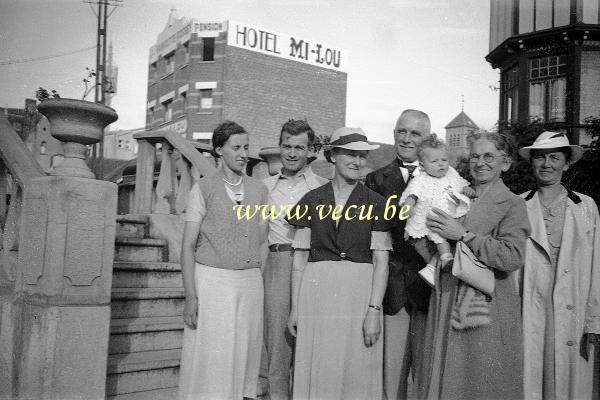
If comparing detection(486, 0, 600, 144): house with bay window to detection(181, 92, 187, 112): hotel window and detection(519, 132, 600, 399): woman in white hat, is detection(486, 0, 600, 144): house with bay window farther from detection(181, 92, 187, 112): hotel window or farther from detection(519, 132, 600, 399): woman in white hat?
detection(519, 132, 600, 399): woman in white hat

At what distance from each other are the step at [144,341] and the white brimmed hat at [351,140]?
92.3 inches

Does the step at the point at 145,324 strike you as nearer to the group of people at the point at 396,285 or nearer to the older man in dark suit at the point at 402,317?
the group of people at the point at 396,285

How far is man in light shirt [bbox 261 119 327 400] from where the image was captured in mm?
3705

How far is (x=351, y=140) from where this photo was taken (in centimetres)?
342

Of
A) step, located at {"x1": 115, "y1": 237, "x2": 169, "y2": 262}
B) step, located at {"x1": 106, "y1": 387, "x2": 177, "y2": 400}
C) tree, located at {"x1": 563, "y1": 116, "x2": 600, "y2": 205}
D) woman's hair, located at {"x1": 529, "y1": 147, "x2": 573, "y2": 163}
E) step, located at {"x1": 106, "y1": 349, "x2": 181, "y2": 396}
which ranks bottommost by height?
step, located at {"x1": 106, "y1": 387, "x2": 177, "y2": 400}

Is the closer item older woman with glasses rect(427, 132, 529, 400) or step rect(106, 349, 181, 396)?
older woman with glasses rect(427, 132, 529, 400)

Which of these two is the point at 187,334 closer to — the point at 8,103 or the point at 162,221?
the point at 8,103

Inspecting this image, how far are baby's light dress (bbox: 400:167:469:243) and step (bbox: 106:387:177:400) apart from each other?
2336 millimetres

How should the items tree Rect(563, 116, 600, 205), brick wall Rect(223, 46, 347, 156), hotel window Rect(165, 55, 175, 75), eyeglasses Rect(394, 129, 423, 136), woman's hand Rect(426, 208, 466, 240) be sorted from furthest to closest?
hotel window Rect(165, 55, 175, 75) → brick wall Rect(223, 46, 347, 156) → tree Rect(563, 116, 600, 205) → eyeglasses Rect(394, 129, 423, 136) → woman's hand Rect(426, 208, 466, 240)

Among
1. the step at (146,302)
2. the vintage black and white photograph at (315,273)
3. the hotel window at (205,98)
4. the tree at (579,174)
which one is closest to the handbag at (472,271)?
the vintage black and white photograph at (315,273)

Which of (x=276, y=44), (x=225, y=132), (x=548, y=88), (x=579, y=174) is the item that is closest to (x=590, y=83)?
(x=548, y=88)

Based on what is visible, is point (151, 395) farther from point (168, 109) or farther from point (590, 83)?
point (168, 109)

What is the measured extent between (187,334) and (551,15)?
21.0 meters

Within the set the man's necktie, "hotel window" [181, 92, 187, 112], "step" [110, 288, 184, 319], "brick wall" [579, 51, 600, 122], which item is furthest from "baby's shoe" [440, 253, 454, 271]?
"hotel window" [181, 92, 187, 112]
